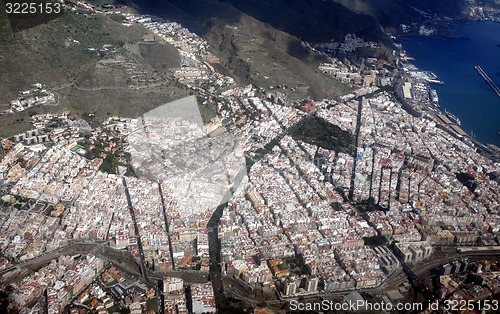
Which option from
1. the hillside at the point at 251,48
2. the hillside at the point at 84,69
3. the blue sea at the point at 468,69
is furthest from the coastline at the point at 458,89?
the hillside at the point at 84,69

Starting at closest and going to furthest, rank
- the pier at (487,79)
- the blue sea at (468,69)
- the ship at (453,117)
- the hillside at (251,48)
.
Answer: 1. the ship at (453,117)
2. the blue sea at (468,69)
3. the hillside at (251,48)
4. the pier at (487,79)

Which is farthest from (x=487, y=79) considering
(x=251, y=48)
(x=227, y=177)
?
(x=227, y=177)

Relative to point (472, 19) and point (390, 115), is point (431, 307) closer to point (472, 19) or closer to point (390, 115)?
point (390, 115)

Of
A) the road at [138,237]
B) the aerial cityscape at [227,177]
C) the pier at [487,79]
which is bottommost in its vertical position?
the road at [138,237]

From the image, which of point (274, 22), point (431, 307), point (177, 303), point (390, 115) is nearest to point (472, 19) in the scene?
point (274, 22)

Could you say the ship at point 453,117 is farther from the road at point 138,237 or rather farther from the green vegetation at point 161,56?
the road at point 138,237
